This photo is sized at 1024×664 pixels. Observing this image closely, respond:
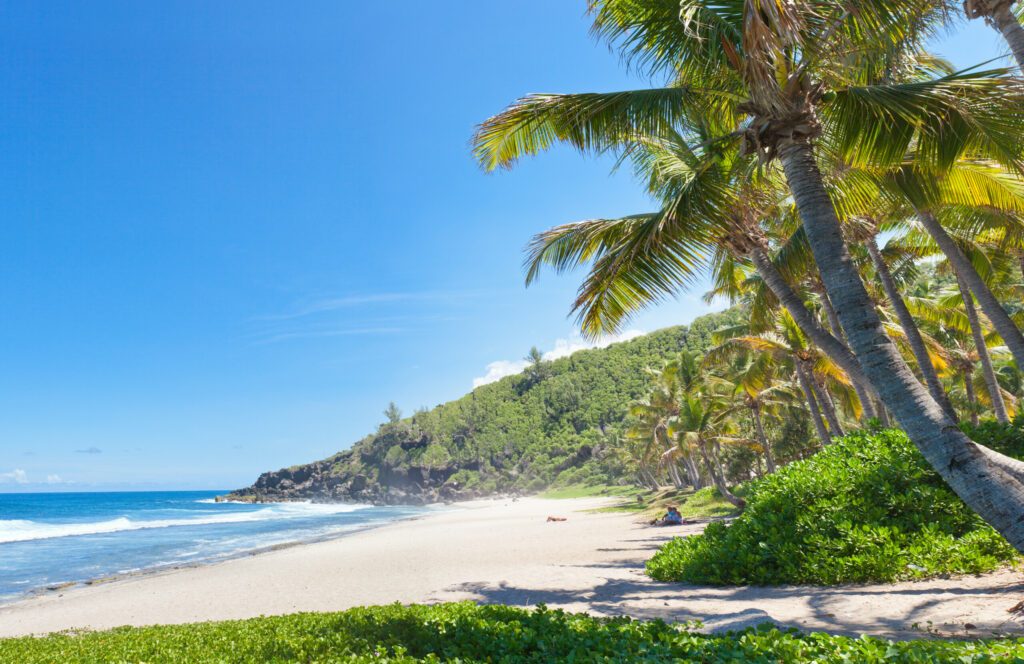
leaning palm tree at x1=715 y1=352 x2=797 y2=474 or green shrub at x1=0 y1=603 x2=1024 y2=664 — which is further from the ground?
leaning palm tree at x1=715 y1=352 x2=797 y2=474

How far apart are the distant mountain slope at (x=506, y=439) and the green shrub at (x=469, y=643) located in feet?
248

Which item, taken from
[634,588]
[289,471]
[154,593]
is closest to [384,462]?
[289,471]

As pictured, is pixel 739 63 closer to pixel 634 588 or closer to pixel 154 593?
pixel 634 588

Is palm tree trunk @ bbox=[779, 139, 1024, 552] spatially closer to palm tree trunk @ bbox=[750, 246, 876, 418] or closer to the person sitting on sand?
palm tree trunk @ bbox=[750, 246, 876, 418]

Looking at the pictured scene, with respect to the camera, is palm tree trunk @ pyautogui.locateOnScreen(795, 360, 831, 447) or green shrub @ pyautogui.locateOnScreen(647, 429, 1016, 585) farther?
palm tree trunk @ pyautogui.locateOnScreen(795, 360, 831, 447)

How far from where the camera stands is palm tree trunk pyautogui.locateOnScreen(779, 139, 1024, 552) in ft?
12.3

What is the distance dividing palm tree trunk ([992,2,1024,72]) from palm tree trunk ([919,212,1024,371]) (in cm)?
379

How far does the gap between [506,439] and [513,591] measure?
319ft

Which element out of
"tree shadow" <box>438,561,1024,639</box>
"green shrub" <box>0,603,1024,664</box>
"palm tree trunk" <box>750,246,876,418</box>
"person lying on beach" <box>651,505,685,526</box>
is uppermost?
"palm tree trunk" <box>750,246,876,418</box>

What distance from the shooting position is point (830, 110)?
5547 mm

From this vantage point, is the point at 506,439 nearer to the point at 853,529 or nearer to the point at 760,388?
the point at 760,388

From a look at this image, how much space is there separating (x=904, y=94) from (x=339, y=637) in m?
7.37

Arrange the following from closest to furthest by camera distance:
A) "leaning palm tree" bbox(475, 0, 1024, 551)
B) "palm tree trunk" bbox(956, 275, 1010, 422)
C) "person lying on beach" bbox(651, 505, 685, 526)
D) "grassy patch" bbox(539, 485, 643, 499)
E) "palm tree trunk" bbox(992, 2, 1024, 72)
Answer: "leaning palm tree" bbox(475, 0, 1024, 551) < "palm tree trunk" bbox(992, 2, 1024, 72) < "palm tree trunk" bbox(956, 275, 1010, 422) < "person lying on beach" bbox(651, 505, 685, 526) < "grassy patch" bbox(539, 485, 643, 499)

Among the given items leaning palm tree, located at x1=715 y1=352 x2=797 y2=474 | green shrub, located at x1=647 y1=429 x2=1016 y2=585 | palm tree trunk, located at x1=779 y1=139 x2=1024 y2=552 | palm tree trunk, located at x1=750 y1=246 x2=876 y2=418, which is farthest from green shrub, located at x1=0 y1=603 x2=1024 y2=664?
leaning palm tree, located at x1=715 y1=352 x2=797 y2=474
